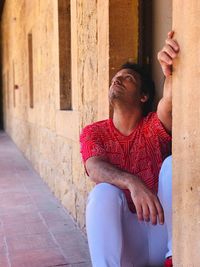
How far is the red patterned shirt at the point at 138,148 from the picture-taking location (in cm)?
229

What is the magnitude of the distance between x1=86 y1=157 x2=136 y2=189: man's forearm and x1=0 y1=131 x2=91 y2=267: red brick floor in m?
1.18

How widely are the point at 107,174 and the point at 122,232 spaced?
0.28 m

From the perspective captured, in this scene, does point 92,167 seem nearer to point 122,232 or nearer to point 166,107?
point 122,232

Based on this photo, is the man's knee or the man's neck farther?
the man's neck

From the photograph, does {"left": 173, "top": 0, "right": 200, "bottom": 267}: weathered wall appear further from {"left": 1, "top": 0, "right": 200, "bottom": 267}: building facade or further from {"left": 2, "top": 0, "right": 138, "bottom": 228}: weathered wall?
{"left": 2, "top": 0, "right": 138, "bottom": 228}: weathered wall

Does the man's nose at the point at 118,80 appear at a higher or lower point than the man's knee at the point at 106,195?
higher

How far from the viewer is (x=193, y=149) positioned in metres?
1.36

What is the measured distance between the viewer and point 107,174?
2021mm

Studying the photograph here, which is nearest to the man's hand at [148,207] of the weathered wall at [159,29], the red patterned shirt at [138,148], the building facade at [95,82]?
the building facade at [95,82]

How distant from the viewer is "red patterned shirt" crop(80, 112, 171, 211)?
2289 mm

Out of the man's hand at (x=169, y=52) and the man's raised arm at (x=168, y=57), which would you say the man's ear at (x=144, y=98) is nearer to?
the man's raised arm at (x=168, y=57)

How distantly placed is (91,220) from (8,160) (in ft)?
23.9

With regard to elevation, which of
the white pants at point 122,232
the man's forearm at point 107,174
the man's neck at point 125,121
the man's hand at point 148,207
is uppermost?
the man's neck at point 125,121

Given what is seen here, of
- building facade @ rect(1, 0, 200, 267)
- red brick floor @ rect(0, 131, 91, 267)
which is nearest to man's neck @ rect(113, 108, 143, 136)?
building facade @ rect(1, 0, 200, 267)
